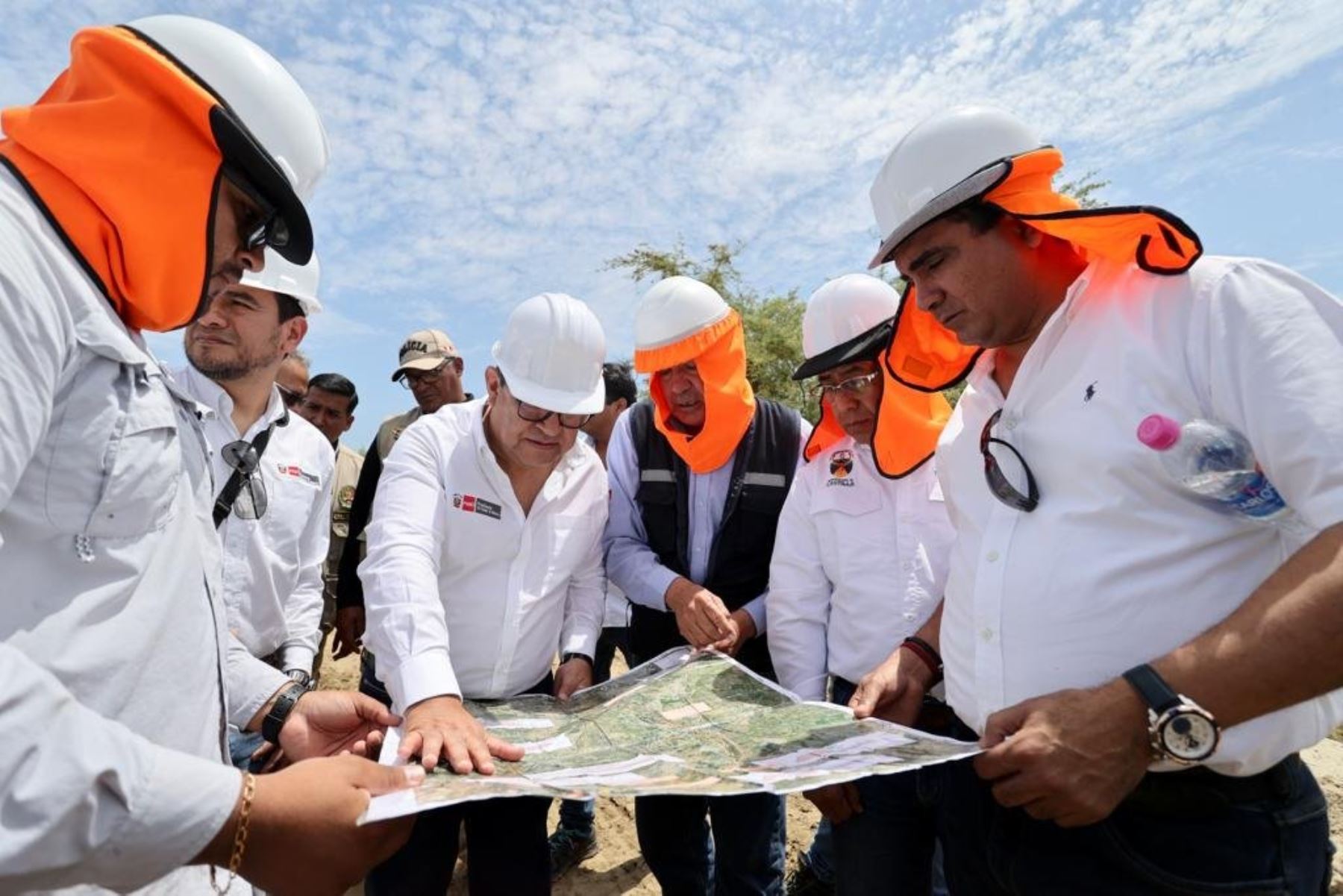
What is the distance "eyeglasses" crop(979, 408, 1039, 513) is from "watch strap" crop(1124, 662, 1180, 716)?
0.40 m

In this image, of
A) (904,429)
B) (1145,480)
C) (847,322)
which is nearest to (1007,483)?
(1145,480)

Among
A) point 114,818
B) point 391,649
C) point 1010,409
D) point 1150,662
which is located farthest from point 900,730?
point 114,818

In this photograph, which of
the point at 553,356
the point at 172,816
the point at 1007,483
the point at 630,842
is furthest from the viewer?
the point at 630,842

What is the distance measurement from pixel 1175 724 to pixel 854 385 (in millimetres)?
1639

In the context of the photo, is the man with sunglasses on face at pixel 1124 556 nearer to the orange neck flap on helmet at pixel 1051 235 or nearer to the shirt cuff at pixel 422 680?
the orange neck flap on helmet at pixel 1051 235

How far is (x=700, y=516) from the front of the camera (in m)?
3.01

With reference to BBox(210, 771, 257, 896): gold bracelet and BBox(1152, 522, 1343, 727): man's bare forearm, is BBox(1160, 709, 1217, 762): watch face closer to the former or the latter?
BBox(1152, 522, 1343, 727): man's bare forearm

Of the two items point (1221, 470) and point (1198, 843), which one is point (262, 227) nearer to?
point (1221, 470)

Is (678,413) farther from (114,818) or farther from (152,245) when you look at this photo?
(114,818)

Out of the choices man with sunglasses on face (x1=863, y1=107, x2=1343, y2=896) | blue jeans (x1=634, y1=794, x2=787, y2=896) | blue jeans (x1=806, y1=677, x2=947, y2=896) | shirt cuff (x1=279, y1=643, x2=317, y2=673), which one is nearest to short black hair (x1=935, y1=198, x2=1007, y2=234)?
man with sunglasses on face (x1=863, y1=107, x2=1343, y2=896)

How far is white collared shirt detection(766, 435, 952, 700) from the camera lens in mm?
2406

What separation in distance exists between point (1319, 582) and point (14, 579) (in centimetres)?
193

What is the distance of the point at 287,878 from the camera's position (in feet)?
3.41

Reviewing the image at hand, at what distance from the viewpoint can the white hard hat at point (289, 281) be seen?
2836mm
